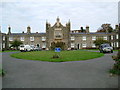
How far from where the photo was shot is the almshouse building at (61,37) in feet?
166

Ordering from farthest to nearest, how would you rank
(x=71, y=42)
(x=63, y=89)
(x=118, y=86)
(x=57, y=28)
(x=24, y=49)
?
(x=71, y=42)
(x=57, y=28)
(x=24, y=49)
(x=118, y=86)
(x=63, y=89)

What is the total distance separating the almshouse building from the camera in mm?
50656

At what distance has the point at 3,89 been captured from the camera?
4.86 metres

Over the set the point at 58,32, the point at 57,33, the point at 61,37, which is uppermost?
the point at 58,32

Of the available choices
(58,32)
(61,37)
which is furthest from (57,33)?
(61,37)

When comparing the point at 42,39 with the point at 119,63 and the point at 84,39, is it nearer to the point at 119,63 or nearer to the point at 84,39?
the point at 84,39

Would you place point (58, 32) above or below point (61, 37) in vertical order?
above

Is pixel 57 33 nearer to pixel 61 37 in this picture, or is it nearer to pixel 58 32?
pixel 58 32

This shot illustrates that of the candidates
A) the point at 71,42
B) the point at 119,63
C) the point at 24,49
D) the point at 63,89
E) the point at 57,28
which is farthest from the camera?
the point at 71,42

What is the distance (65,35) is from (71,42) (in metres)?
5.59

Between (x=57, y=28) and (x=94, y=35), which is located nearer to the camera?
(x=57, y=28)

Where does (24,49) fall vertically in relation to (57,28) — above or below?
below

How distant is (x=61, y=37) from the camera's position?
50688 millimetres

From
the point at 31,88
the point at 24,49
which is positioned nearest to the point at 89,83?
the point at 31,88
